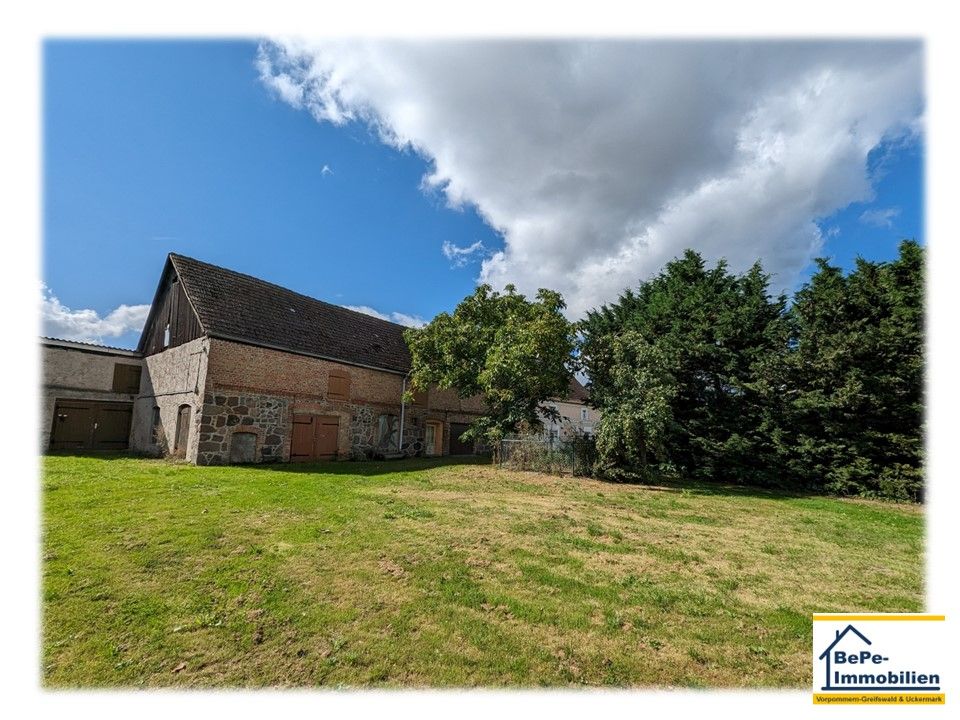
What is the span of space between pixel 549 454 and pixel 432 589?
39.3ft

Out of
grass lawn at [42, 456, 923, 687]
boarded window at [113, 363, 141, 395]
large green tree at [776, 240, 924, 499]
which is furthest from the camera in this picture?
boarded window at [113, 363, 141, 395]

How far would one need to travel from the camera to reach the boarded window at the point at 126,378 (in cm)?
1952

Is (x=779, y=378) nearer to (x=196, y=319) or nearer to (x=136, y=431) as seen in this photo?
(x=196, y=319)

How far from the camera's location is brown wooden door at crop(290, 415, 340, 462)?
17.2m

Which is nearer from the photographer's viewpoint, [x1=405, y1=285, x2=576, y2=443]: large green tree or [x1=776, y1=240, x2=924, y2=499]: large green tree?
[x1=776, y1=240, x2=924, y2=499]: large green tree

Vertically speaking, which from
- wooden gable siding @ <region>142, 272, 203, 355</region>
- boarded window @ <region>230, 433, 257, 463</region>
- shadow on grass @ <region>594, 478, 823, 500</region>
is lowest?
shadow on grass @ <region>594, 478, 823, 500</region>

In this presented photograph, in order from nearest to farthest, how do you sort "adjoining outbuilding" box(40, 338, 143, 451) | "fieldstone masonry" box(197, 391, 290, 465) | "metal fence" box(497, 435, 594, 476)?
"fieldstone masonry" box(197, 391, 290, 465), "metal fence" box(497, 435, 594, 476), "adjoining outbuilding" box(40, 338, 143, 451)

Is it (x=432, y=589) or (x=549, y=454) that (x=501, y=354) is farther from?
(x=432, y=589)

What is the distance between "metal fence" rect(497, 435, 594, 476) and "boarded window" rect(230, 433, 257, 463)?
9.70 m

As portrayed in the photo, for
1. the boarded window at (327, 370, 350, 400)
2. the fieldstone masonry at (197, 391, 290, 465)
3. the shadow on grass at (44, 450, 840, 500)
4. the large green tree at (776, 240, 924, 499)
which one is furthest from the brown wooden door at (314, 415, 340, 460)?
the large green tree at (776, 240, 924, 499)

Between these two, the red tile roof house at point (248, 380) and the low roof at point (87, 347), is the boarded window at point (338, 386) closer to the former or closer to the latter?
the red tile roof house at point (248, 380)

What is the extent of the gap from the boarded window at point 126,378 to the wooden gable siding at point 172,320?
0.96m

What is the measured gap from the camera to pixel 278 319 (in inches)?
712

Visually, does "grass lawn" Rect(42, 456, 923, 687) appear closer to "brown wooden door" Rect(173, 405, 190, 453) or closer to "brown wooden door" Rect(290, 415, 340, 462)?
"brown wooden door" Rect(173, 405, 190, 453)
